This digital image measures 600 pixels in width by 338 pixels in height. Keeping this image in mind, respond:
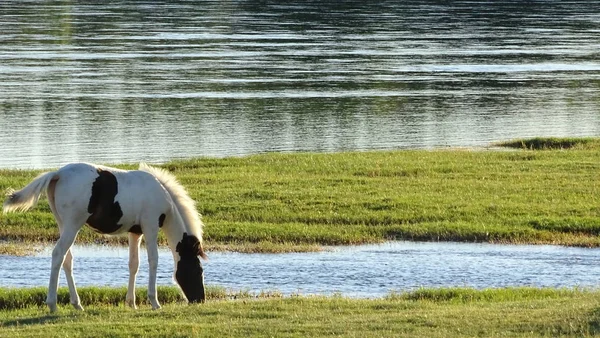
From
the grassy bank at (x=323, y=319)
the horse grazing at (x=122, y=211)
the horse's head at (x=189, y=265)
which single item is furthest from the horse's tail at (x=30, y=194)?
the horse's head at (x=189, y=265)

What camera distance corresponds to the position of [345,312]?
14430mm

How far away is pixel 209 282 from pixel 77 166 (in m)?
4.94

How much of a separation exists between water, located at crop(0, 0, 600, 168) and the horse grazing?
21.6 meters

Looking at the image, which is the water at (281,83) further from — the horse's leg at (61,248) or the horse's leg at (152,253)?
the horse's leg at (61,248)

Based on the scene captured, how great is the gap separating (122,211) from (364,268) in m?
6.37

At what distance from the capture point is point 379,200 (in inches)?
985

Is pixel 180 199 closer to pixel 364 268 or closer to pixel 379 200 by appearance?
pixel 364 268

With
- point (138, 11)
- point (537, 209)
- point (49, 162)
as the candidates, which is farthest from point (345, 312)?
point (138, 11)

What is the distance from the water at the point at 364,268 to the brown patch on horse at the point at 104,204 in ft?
13.9

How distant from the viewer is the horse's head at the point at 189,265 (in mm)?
14867

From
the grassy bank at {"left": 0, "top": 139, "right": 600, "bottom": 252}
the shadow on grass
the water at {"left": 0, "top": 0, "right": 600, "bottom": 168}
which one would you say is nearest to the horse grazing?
the shadow on grass

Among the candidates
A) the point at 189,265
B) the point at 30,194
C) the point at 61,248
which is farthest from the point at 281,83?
the point at 30,194

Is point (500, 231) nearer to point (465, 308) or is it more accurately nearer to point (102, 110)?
point (465, 308)

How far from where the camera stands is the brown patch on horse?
47.1ft
